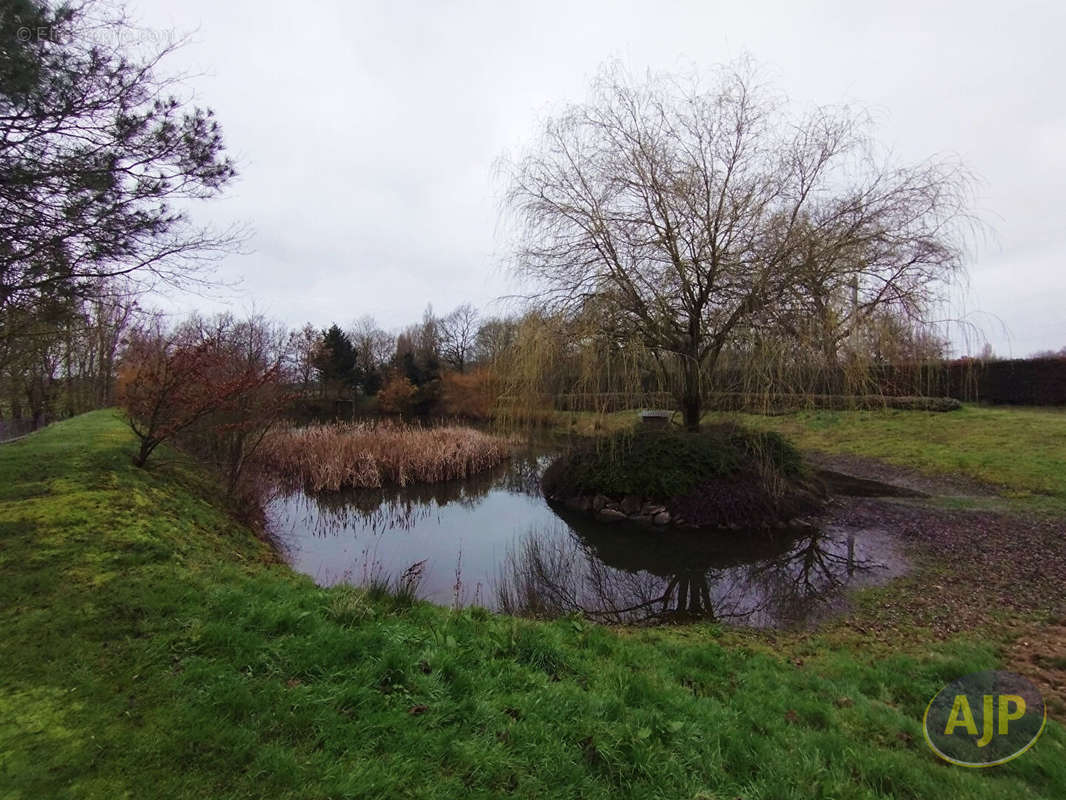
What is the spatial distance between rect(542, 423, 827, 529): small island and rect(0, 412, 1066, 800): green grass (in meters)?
4.72

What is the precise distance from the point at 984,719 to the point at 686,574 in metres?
3.99

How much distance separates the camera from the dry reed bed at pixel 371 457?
12.0m

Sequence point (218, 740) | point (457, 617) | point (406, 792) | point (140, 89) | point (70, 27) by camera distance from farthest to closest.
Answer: point (140, 89) → point (70, 27) → point (457, 617) → point (218, 740) → point (406, 792)

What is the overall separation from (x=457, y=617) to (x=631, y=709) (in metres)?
1.57

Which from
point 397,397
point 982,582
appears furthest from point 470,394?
point 397,397

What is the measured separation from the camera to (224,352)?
741 cm

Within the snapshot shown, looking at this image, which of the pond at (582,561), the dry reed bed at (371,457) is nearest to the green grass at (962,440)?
the pond at (582,561)

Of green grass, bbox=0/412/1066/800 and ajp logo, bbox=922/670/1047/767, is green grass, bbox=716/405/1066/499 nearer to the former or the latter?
ajp logo, bbox=922/670/1047/767

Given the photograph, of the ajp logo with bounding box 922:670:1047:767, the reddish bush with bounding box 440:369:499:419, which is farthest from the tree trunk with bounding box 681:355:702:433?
the ajp logo with bounding box 922:670:1047:767

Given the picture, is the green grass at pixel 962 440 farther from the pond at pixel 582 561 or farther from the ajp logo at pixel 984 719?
the ajp logo at pixel 984 719

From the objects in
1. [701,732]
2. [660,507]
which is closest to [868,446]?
[660,507]

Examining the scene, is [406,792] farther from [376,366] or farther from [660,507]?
[376,366]

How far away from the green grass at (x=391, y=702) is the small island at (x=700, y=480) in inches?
186

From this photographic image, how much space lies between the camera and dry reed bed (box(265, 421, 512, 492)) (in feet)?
39.5
